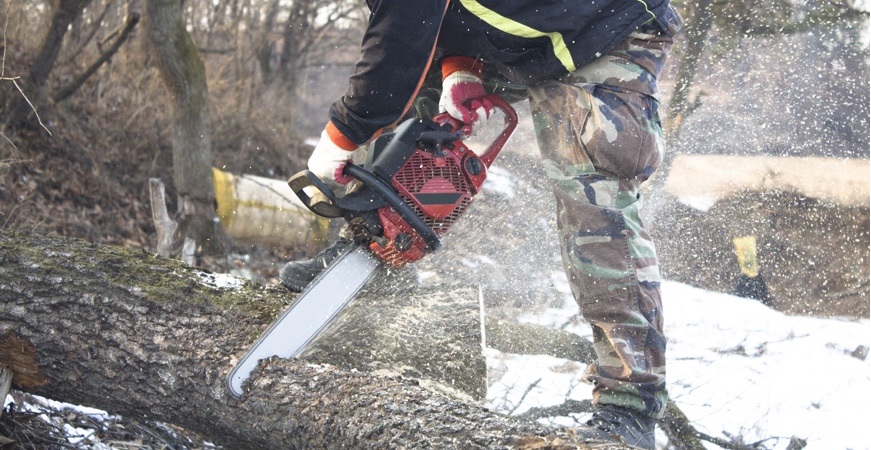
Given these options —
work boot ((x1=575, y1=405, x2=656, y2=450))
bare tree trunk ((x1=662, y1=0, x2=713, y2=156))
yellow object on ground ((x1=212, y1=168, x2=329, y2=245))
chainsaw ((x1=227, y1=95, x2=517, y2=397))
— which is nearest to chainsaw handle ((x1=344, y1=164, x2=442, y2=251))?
chainsaw ((x1=227, y1=95, x2=517, y2=397))

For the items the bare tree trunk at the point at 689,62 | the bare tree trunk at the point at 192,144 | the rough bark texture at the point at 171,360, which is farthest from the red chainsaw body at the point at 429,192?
the bare tree trunk at the point at 689,62

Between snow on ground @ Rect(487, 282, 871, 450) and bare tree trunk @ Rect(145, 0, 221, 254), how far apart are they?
2.27 m

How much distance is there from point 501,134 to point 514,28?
46 centimetres

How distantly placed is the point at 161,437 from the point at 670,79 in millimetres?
4669

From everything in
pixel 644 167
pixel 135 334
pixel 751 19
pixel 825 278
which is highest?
pixel 135 334

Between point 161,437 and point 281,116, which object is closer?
point 161,437

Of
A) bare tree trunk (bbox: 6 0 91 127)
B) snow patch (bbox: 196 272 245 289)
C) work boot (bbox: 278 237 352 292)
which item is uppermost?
bare tree trunk (bbox: 6 0 91 127)

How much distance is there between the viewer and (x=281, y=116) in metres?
9.62

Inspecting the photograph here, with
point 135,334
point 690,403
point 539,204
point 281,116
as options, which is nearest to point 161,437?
point 135,334

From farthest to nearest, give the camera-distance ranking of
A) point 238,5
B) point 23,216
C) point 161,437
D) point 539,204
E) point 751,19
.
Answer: point 238,5 → point 751,19 → point 539,204 → point 23,216 → point 161,437

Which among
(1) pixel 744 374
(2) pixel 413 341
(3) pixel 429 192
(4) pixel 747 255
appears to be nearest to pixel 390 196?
(3) pixel 429 192

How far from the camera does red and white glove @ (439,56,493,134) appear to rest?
7.97 feet

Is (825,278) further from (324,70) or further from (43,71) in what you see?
(324,70)

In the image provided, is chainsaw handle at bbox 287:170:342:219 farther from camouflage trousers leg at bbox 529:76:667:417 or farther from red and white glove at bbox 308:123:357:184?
camouflage trousers leg at bbox 529:76:667:417
